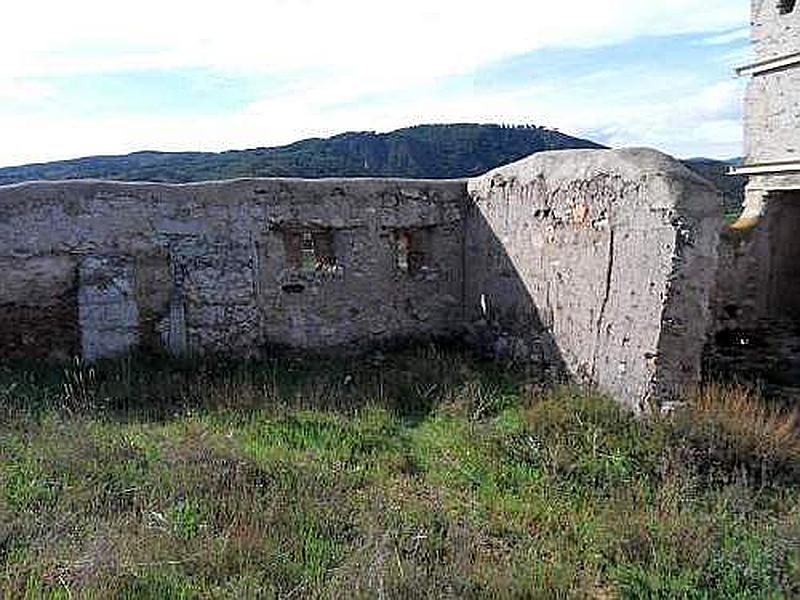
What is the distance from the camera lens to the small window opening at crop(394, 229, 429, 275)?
9.02 m

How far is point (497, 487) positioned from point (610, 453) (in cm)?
92

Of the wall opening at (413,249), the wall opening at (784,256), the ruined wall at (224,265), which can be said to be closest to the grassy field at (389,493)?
the ruined wall at (224,265)

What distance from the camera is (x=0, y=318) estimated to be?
790cm

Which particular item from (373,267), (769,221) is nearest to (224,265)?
(373,267)

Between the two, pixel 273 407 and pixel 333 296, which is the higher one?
pixel 333 296

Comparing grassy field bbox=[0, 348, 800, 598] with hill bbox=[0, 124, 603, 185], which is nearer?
grassy field bbox=[0, 348, 800, 598]

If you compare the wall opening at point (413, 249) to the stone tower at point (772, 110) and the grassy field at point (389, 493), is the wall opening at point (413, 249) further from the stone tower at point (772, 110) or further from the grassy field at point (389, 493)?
the stone tower at point (772, 110)

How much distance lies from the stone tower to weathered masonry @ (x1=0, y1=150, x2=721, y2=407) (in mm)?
3503

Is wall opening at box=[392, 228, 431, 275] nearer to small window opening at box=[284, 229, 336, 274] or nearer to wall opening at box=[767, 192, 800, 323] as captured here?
small window opening at box=[284, 229, 336, 274]

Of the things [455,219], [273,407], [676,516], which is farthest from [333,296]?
[676,516]

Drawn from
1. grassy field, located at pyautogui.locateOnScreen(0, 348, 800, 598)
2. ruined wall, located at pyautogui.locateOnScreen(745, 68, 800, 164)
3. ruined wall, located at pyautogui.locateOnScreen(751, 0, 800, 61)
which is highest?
ruined wall, located at pyautogui.locateOnScreen(751, 0, 800, 61)

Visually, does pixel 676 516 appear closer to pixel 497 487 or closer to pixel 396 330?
pixel 497 487

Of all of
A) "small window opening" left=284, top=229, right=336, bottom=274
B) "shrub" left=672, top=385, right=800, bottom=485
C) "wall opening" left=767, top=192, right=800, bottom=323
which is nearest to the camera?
"shrub" left=672, top=385, right=800, bottom=485

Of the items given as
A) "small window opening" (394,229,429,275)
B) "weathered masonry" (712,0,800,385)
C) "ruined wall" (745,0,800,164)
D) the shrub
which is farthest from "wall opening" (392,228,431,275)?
"ruined wall" (745,0,800,164)
